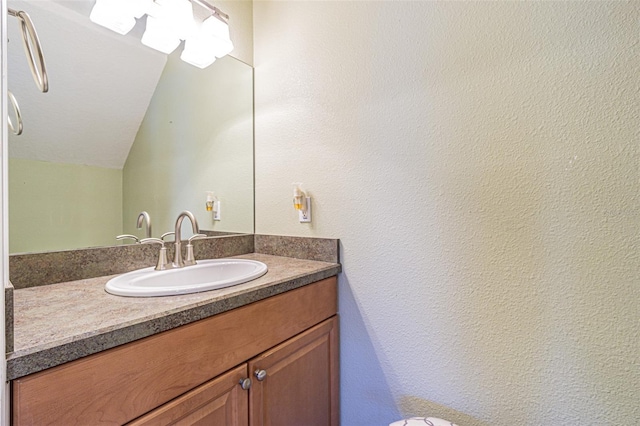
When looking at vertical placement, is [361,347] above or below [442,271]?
below

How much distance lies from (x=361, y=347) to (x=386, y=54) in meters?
1.14

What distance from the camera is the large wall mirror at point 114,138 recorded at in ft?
3.18

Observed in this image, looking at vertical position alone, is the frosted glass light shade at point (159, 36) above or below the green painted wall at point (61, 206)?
above

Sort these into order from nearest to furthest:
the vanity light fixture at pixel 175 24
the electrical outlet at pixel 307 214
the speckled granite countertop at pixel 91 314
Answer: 1. the speckled granite countertop at pixel 91 314
2. the vanity light fixture at pixel 175 24
3. the electrical outlet at pixel 307 214

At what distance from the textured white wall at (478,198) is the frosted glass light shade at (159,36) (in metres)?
0.51

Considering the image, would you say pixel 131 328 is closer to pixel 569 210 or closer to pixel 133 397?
pixel 133 397

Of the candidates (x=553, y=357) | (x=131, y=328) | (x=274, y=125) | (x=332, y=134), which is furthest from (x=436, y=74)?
(x=131, y=328)

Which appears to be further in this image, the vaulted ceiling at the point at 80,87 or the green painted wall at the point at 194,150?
the green painted wall at the point at 194,150

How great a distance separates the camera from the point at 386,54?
1.18 m

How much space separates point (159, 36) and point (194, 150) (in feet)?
1.51

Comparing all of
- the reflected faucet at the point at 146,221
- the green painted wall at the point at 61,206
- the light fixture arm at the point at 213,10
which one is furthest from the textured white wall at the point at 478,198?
the green painted wall at the point at 61,206

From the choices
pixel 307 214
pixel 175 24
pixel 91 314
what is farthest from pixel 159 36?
pixel 91 314

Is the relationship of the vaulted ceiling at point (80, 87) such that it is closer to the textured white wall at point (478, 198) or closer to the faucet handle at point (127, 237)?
the faucet handle at point (127, 237)

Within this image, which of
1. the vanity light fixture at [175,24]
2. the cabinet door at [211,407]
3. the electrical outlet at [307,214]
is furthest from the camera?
the electrical outlet at [307,214]
